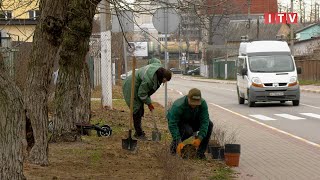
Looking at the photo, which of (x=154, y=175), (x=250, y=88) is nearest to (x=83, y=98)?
(x=154, y=175)

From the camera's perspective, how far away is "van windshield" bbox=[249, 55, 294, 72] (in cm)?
2572

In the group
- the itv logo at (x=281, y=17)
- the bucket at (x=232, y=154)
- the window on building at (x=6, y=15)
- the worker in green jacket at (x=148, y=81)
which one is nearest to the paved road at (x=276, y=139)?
the bucket at (x=232, y=154)

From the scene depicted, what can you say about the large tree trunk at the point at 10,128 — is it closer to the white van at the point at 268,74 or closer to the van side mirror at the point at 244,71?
the white van at the point at 268,74

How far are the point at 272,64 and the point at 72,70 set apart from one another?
15677mm

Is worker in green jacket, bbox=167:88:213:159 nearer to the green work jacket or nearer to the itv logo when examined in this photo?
the green work jacket

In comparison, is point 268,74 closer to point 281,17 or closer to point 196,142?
point 196,142

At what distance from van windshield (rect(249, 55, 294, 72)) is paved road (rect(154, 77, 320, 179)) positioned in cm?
169

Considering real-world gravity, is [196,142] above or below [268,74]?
below

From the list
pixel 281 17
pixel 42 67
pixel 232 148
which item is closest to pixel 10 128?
pixel 42 67

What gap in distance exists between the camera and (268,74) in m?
25.5

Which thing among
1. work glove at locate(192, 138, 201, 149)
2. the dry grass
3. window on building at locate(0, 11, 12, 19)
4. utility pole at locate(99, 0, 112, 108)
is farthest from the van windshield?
work glove at locate(192, 138, 201, 149)

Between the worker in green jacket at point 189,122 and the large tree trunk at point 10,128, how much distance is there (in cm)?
385

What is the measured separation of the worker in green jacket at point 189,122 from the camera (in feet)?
32.0

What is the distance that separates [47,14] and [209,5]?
11.5 feet
